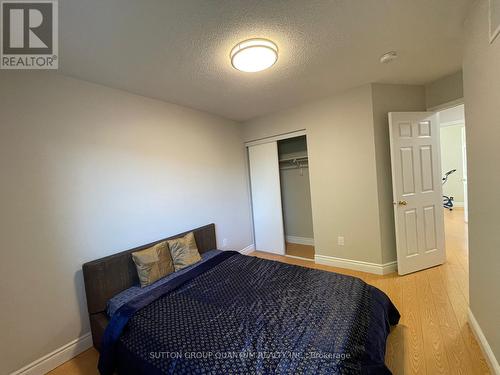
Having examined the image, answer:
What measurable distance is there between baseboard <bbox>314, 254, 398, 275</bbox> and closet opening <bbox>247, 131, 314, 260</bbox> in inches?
12.5

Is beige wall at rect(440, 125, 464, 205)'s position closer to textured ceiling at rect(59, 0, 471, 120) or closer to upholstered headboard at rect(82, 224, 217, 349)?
textured ceiling at rect(59, 0, 471, 120)

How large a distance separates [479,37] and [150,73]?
254cm

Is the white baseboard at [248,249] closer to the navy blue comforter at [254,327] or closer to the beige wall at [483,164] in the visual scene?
the navy blue comforter at [254,327]

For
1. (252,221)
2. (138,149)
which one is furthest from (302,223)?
(138,149)

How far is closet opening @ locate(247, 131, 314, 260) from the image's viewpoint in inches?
147

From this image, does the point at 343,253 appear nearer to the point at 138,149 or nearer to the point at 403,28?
the point at 403,28

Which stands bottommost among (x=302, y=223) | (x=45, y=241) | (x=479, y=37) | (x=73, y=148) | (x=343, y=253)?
(x=343, y=253)

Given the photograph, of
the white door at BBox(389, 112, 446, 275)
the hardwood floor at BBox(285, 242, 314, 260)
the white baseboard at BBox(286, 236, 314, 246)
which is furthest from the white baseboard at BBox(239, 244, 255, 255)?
the white door at BBox(389, 112, 446, 275)

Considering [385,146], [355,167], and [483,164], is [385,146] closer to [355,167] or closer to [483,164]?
[355,167]

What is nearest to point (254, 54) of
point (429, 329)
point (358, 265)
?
point (429, 329)

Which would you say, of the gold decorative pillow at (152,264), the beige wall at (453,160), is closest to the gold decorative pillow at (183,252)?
the gold decorative pillow at (152,264)

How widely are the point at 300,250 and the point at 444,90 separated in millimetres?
3085

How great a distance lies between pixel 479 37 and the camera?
1.39m

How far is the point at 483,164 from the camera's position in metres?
1.41
